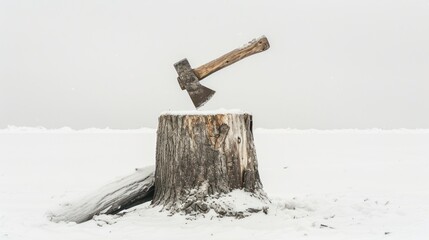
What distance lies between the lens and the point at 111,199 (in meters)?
5.08

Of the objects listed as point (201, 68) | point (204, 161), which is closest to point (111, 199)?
point (204, 161)

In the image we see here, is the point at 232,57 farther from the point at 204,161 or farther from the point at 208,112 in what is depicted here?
the point at 204,161

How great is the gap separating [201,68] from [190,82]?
0.58 ft

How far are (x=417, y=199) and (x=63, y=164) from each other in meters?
7.06

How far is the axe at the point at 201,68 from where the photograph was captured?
5152 millimetres

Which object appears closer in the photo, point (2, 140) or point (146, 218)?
point (146, 218)

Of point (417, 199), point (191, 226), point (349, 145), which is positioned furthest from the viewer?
point (349, 145)

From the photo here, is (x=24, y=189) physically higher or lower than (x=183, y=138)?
lower

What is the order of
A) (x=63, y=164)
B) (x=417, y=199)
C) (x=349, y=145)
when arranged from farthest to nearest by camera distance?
(x=349, y=145)
(x=63, y=164)
(x=417, y=199)

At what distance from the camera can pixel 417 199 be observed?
6523mm

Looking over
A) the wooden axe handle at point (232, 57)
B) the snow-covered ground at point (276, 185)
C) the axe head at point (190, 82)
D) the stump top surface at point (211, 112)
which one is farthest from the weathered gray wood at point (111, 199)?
the wooden axe handle at point (232, 57)

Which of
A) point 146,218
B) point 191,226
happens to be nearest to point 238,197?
point 191,226

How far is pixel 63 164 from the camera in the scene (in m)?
10.8

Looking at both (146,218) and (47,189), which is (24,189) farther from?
(146,218)
